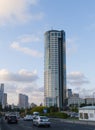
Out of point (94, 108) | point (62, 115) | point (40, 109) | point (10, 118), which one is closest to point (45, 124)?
point (10, 118)

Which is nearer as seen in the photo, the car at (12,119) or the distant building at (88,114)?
the car at (12,119)

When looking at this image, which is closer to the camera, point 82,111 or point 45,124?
point 45,124

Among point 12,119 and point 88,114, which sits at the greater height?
point 88,114

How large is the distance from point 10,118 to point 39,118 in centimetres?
1677

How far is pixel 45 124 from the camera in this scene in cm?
4747

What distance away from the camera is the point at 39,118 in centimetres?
4875

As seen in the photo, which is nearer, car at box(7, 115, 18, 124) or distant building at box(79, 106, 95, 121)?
car at box(7, 115, 18, 124)

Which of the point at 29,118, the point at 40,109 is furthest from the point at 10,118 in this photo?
the point at 40,109

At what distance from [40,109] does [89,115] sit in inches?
3028

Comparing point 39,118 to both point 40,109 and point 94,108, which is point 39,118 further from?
point 40,109

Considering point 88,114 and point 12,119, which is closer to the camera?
point 12,119

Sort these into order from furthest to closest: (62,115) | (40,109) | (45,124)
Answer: (40,109)
(62,115)
(45,124)

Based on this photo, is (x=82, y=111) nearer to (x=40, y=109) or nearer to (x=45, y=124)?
(x=45, y=124)

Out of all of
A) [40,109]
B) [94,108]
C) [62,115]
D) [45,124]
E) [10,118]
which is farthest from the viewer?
[40,109]
